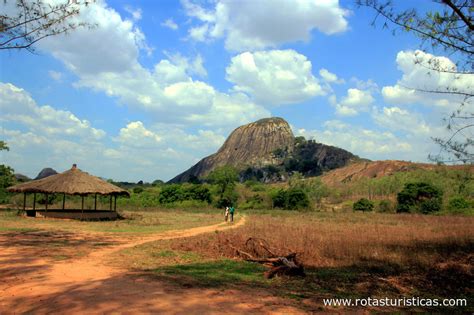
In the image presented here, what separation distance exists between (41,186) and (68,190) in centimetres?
211

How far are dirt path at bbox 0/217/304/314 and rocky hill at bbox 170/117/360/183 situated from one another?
9542cm

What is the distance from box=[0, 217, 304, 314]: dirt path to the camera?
538cm

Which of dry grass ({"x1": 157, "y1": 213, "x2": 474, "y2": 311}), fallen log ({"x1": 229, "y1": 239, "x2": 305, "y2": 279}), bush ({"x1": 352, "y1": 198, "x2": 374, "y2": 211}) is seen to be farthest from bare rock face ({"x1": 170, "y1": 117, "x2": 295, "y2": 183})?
fallen log ({"x1": 229, "y1": 239, "x2": 305, "y2": 279})

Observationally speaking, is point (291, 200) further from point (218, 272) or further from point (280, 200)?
point (218, 272)

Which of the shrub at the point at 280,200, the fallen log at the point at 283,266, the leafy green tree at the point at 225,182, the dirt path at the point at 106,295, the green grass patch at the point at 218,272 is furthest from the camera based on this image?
the leafy green tree at the point at 225,182

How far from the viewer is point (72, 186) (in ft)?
88.3

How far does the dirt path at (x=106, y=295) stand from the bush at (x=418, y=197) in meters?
38.2

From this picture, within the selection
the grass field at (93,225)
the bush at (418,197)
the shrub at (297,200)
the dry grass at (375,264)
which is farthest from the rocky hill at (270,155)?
the dry grass at (375,264)

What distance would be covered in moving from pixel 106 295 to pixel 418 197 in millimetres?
42173

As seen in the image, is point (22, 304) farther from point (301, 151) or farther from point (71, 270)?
point (301, 151)

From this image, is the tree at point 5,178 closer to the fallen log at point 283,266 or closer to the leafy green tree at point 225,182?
the leafy green tree at point 225,182

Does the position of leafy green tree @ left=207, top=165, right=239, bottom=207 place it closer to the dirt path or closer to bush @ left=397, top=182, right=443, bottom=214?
bush @ left=397, top=182, right=443, bottom=214

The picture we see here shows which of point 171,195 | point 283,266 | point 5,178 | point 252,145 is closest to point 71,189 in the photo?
point 5,178

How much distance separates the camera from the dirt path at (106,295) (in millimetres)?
5379
